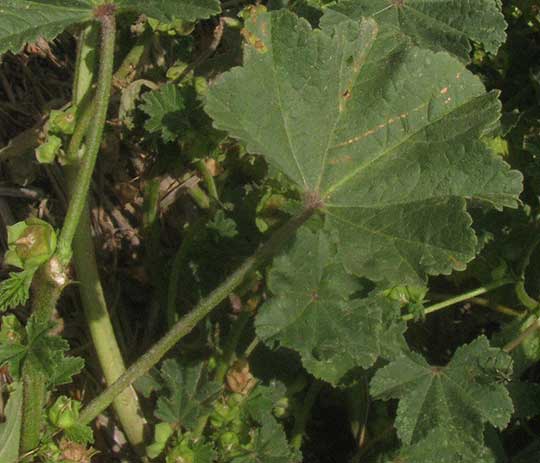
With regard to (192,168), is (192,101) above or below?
above

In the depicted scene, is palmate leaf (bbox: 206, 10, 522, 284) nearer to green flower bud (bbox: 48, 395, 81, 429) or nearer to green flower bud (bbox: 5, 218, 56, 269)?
green flower bud (bbox: 5, 218, 56, 269)

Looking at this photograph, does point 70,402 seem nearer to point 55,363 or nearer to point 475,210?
point 55,363

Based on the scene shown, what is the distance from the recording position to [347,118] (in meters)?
2.24

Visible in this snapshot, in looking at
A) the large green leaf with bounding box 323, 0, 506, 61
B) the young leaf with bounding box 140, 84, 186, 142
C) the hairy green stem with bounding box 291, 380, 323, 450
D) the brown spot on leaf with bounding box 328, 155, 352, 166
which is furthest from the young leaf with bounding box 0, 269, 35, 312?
the large green leaf with bounding box 323, 0, 506, 61

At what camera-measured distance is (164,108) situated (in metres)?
2.66

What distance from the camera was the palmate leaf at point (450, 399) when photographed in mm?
2330

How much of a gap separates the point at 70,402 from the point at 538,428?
1491 millimetres

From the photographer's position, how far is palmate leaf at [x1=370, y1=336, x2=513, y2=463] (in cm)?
233

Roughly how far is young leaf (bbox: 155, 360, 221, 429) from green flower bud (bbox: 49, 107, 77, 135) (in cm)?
67

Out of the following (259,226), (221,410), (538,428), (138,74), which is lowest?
(538,428)

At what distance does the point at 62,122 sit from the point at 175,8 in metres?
0.43

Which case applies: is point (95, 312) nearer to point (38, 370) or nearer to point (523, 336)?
point (38, 370)

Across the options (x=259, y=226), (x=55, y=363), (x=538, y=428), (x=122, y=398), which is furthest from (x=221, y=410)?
(x=538, y=428)

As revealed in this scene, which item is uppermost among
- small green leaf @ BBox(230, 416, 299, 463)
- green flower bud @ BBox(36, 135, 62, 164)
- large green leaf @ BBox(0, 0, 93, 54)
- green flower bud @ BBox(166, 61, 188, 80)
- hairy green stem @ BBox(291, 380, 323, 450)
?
large green leaf @ BBox(0, 0, 93, 54)
